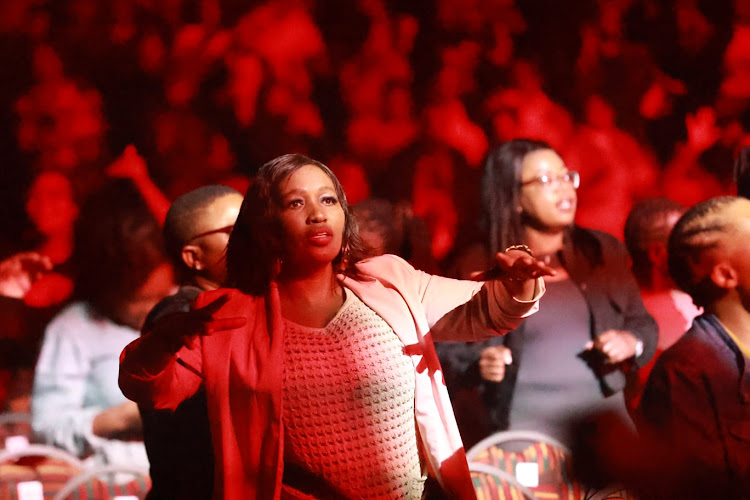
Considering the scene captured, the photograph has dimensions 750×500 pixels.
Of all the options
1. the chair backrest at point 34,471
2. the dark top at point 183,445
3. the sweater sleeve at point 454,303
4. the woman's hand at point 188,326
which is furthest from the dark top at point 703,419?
the chair backrest at point 34,471

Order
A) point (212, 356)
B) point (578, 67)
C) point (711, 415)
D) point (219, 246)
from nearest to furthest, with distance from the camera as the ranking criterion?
point (212, 356)
point (219, 246)
point (711, 415)
point (578, 67)

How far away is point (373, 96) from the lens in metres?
2.47

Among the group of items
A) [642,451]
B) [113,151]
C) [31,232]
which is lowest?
[642,451]

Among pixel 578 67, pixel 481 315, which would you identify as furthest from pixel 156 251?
pixel 578 67

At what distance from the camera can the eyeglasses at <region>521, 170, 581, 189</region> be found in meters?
2.41

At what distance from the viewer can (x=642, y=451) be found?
2.39m

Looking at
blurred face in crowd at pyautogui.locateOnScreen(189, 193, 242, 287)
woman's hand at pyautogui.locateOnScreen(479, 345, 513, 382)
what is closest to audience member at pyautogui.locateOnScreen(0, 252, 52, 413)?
blurred face in crowd at pyautogui.locateOnScreen(189, 193, 242, 287)

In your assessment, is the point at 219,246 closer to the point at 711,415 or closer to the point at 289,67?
the point at 289,67

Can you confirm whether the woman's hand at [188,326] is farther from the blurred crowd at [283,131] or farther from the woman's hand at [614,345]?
the woman's hand at [614,345]

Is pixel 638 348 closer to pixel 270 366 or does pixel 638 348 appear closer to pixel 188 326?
pixel 270 366

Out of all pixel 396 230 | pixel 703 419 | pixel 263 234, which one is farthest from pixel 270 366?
pixel 703 419

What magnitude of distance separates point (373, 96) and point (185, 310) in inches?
35.3

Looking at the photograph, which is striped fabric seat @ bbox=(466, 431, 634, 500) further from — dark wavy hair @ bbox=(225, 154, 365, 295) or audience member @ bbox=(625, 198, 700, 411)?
dark wavy hair @ bbox=(225, 154, 365, 295)

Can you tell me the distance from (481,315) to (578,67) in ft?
4.08
